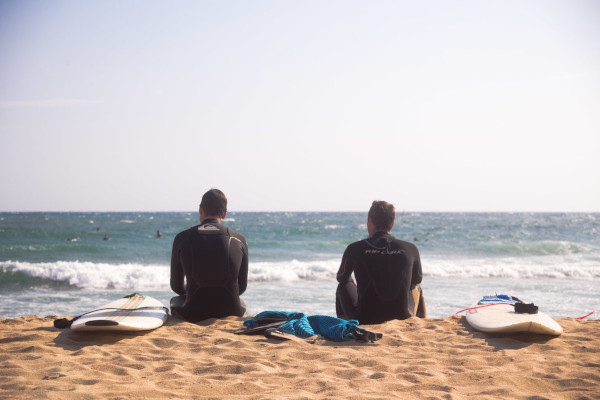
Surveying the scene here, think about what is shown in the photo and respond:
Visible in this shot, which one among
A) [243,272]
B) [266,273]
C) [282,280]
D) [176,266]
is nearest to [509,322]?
[243,272]

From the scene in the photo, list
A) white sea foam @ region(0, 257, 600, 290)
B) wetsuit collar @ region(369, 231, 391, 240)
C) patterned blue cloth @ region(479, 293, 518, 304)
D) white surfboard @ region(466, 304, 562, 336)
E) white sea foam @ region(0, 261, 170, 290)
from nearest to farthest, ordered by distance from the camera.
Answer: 1. white surfboard @ region(466, 304, 562, 336)
2. wetsuit collar @ region(369, 231, 391, 240)
3. patterned blue cloth @ region(479, 293, 518, 304)
4. white sea foam @ region(0, 261, 170, 290)
5. white sea foam @ region(0, 257, 600, 290)

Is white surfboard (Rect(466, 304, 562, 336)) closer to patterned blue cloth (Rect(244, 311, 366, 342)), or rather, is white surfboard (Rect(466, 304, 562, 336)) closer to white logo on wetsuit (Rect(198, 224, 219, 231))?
patterned blue cloth (Rect(244, 311, 366, 342))

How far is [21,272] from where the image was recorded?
13.7 m

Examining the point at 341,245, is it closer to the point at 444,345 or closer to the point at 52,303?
the point at 52,303

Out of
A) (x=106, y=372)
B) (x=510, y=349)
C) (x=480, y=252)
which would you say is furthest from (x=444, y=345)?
(x=480, y=252)

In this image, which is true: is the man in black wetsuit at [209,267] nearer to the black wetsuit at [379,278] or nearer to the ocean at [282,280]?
the black wetsuit at [379,278]

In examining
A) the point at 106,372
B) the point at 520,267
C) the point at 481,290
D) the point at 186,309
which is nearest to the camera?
the point at 106,372

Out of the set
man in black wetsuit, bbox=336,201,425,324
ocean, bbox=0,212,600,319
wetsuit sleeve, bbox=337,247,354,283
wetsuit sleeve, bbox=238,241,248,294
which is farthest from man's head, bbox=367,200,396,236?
ocean, bbox=0,212,600,319

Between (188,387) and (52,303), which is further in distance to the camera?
(52,303)

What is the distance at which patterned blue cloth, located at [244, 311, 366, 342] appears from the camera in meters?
4.62

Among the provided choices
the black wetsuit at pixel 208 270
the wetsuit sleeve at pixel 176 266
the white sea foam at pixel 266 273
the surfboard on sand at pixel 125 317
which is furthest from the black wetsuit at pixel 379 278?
the white sea foam at pixel 266 273

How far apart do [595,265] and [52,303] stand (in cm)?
1740

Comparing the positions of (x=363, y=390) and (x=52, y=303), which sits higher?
(x=363, y=390)

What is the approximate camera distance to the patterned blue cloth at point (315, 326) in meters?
4.62
